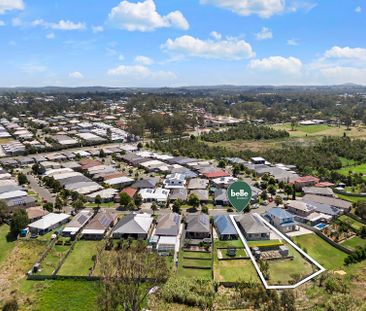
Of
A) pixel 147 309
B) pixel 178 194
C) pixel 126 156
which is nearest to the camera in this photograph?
pixel 147 309

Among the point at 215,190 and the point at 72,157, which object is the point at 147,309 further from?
the point at 72,157

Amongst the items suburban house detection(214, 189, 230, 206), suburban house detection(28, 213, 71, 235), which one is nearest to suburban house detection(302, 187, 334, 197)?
suburban house detection(214, 189, 230, 206)

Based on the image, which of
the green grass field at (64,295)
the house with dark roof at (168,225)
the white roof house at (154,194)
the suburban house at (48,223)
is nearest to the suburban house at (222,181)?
the white roof house at (154,194)

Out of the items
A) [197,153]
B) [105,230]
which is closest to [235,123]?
[197,153]

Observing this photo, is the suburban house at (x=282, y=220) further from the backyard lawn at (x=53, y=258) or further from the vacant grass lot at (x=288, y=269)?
the backyard lawn at (x=53, y=258)

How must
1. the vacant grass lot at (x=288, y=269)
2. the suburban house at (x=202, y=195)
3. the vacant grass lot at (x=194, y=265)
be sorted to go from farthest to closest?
the suburban house at (x=202, y=195)
the vacant grass lot at (x=194, y=265)
the vacant grass lot at (x=288, y=269)

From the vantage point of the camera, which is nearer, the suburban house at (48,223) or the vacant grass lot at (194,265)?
the vacant grass lot at (194,265)
